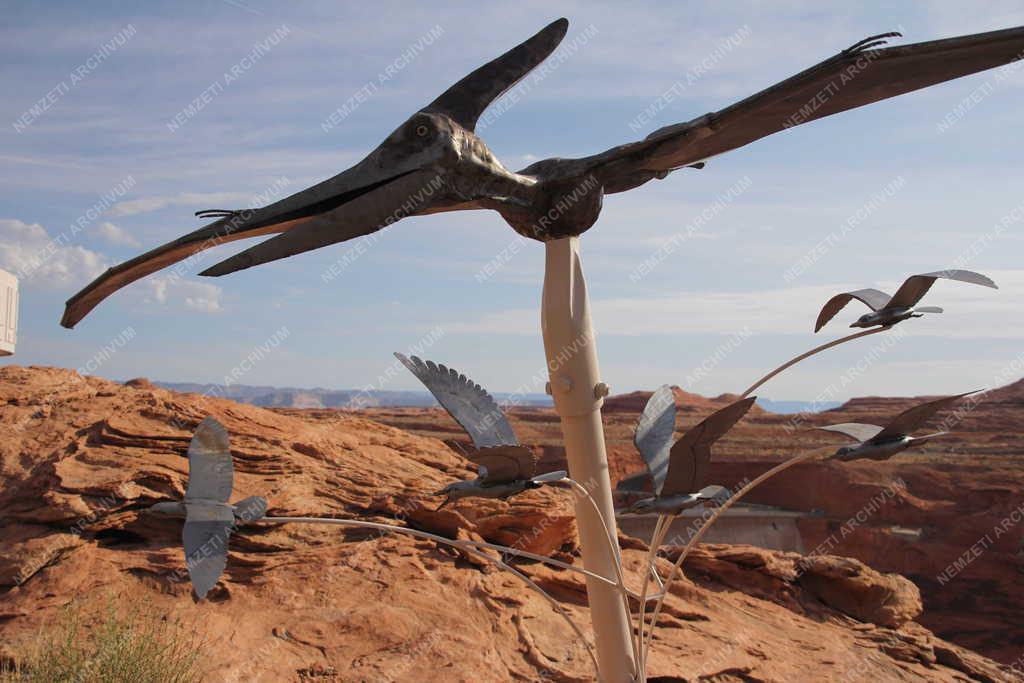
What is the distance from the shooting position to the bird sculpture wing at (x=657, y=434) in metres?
4.59

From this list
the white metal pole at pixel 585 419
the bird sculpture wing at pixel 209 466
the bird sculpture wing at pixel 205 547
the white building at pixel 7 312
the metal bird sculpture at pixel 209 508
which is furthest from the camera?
the white building at pixel 7 312

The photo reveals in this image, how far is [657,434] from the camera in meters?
4.88

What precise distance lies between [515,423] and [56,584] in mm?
18564

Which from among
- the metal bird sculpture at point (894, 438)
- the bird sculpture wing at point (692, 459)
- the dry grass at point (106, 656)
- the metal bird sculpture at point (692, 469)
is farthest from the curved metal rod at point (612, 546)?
the dry grass at point (106, 656)

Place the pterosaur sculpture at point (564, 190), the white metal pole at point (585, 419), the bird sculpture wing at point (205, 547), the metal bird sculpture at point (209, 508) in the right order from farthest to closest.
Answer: the white metal pole at point (585, 419), the pterosaur sculpture at point (564, 190), the metal bird sculpture at point (209, 508), the bird sculpture wing at point (205, 547)

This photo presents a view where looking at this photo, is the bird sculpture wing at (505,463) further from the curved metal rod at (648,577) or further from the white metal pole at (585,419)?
the curved metal rod at (648,577)

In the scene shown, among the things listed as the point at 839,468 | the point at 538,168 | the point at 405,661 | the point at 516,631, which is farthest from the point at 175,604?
the point at 839,468

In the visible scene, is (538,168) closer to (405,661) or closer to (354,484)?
(405,661)

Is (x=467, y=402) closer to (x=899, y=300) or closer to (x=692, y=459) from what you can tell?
(x=692, y=459)

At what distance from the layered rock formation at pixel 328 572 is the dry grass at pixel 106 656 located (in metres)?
0.26

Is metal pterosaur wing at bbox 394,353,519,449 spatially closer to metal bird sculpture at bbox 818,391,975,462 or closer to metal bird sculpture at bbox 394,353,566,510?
metal bird sculpture at bbox 394,353,566,510

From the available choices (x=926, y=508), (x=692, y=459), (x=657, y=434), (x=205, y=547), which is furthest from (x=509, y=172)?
(x=926, y=508)

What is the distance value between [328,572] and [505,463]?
4.33 meters

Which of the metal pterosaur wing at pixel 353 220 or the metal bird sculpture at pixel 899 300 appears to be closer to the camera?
the metal pterosaur wing at pixel 353 220
